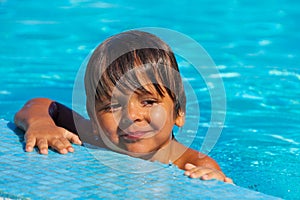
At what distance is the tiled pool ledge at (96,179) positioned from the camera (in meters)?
2.56

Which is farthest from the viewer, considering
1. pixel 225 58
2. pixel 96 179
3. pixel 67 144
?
pixel 225 58

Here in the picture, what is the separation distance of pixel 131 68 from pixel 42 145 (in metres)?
0.58

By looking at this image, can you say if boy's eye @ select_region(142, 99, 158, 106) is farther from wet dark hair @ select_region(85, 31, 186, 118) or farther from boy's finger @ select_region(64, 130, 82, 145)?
boy's finger @ select_region(64, 130, 82, 145)

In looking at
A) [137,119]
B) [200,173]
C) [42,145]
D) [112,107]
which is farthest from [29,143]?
[200,173]

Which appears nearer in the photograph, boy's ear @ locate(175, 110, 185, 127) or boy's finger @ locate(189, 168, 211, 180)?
boy's finger @ locate(189, 168, 211, 180)

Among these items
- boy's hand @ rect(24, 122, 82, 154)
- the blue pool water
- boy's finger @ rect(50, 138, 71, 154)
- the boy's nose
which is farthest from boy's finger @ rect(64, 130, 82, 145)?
the blue pool water

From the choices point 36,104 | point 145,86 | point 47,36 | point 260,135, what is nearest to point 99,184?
point 145,86

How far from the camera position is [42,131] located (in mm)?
3352

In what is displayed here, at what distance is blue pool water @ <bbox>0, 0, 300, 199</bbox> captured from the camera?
4801 mm

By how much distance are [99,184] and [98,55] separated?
2.66 ft

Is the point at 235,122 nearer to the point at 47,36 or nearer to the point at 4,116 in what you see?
the point at 4,116

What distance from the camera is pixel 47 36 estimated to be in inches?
294

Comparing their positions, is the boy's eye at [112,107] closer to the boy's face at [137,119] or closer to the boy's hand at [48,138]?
the boy's face at [137,119]

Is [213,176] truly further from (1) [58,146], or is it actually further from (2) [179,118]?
(1) [58,146]
